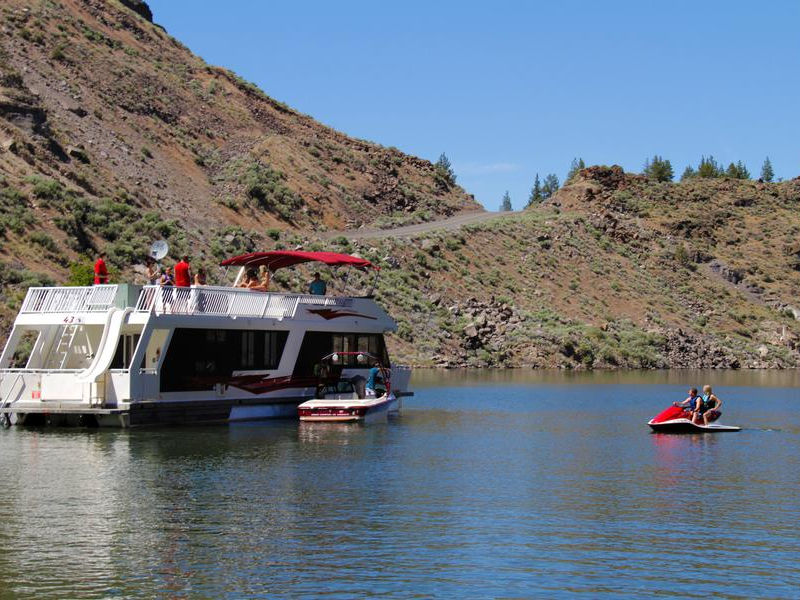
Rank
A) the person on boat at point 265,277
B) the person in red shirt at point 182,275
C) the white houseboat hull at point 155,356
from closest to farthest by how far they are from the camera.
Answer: the white houseboat hull at point 155,356 → the person in red shirt at point 182,275 → the person on boat at point 265,277

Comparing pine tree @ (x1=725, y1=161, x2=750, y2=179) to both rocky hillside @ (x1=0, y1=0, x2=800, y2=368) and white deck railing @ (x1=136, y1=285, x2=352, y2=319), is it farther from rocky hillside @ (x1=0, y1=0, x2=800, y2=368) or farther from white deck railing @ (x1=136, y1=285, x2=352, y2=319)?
white deck railing @ (x1=136, y1=285, x2=352, y2=319)

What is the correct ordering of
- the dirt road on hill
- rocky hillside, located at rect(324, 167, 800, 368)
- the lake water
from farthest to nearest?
1. the dirt road on hill
2. rocky hillside, located at rect(324, 167, 800, 368)
3. the lake water

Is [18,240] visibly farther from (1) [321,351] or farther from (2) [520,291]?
(2) [520,291]

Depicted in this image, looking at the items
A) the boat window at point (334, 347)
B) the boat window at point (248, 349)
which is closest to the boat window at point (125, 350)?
the boat window at point (248, 349)

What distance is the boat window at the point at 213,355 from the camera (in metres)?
35.6

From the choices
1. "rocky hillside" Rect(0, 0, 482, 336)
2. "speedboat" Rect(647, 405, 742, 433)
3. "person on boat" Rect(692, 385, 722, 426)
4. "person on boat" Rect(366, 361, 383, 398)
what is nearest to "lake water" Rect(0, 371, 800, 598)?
"speedboat" Rect(647, 405, 742, 433)

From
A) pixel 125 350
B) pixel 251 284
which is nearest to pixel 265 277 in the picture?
pixel 251 284

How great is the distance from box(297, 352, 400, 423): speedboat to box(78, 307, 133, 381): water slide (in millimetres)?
7079

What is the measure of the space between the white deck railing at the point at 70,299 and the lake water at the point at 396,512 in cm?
383

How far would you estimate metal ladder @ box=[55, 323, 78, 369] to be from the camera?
1398 inches

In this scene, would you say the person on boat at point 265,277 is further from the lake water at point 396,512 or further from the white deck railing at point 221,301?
the lake water at point 396,512

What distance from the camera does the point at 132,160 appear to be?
307 ft

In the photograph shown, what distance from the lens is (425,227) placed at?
111 metres

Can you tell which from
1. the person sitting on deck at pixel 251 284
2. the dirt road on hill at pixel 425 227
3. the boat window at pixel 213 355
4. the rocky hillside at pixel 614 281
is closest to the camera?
the boat window at pixel 213 355
